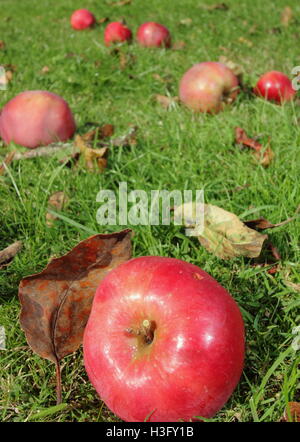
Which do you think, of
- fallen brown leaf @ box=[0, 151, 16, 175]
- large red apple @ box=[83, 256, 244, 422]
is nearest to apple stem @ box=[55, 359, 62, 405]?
large red apple @ box=[83, 256, 244, 422]

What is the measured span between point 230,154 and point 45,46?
10.7 feet

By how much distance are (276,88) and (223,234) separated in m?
1.84

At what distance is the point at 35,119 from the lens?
2.88 metres

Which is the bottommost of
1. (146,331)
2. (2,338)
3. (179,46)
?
(2,338)

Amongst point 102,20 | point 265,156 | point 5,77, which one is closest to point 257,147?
point 265,156

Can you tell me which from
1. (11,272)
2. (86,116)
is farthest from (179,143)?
(11,272)

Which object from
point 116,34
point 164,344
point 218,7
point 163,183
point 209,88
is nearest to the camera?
point 164,344

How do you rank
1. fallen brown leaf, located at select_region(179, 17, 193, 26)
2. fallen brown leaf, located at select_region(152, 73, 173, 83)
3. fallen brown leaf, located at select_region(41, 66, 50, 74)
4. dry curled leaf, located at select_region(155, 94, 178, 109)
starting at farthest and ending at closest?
fallen brown leaf, located at select_region(179, 17, 193, 26) → fallen brown leaf, located at select_region(41, 66, 50, 74) → fallen brown leaf, located at select_region(152, 73, 173, 83) → dry curled leaf, located at select_region(155, 94, 178, 109)

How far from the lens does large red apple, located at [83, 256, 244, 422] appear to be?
122cm

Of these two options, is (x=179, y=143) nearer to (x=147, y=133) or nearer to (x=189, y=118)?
(x=147, y=133)

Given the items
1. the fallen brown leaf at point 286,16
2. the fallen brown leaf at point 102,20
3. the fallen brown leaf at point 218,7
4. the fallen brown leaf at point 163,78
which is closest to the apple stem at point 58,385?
the fallen brown leaf at point 163,78

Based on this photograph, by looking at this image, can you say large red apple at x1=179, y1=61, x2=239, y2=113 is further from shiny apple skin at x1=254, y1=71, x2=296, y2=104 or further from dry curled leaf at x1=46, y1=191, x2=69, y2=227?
dry curled leaf at x1=46, y1=191, x2=69, y2=227

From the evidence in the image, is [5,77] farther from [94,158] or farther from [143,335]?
[143,335]

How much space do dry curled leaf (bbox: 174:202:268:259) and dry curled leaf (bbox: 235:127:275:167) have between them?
0.64 metres
